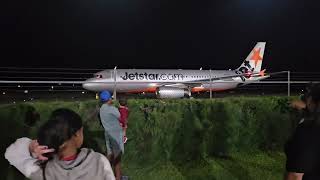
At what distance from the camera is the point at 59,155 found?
2748 millimetres

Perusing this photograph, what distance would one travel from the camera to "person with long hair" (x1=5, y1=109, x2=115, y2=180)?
2.68 metres

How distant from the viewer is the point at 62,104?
25.6 feet

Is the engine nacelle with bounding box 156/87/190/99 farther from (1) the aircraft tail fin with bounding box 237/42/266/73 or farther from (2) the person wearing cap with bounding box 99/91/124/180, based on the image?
(1) the aircraft tail fin with bounding box 237/42/266/73

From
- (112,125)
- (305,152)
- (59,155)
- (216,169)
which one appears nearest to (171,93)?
(216,169)

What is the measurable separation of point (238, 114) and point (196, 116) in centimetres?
112

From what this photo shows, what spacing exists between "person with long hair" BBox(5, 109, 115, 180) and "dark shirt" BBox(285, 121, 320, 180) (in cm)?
138

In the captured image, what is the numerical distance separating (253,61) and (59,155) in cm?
3722

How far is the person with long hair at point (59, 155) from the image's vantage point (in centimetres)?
268

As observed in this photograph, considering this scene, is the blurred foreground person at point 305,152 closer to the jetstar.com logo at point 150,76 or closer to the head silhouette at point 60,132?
the head silhouette at point 60,132

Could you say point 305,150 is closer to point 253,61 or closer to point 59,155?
point 59,155

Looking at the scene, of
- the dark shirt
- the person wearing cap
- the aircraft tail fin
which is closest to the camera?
the dark shirt

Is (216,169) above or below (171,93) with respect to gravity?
below

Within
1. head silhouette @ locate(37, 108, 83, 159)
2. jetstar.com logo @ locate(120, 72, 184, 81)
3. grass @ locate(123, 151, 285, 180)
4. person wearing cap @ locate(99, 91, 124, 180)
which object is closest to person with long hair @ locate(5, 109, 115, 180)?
head silhouette @ locate(37, 108, 83, 159)

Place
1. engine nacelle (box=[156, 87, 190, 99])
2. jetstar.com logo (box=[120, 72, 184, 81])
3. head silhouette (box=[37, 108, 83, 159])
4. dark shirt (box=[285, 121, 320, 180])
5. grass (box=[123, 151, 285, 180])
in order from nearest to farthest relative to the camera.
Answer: head silhouette (box=[37, 108, 83, 159]) → dark shirt (box=[285, 121, 320, 180]) → grass (box=[123, 151, 285, 180]) → engine nacelle (box=[156, 87, 190, 99]) → jetstar.com logo (box=[120, 72, 184, 81])
